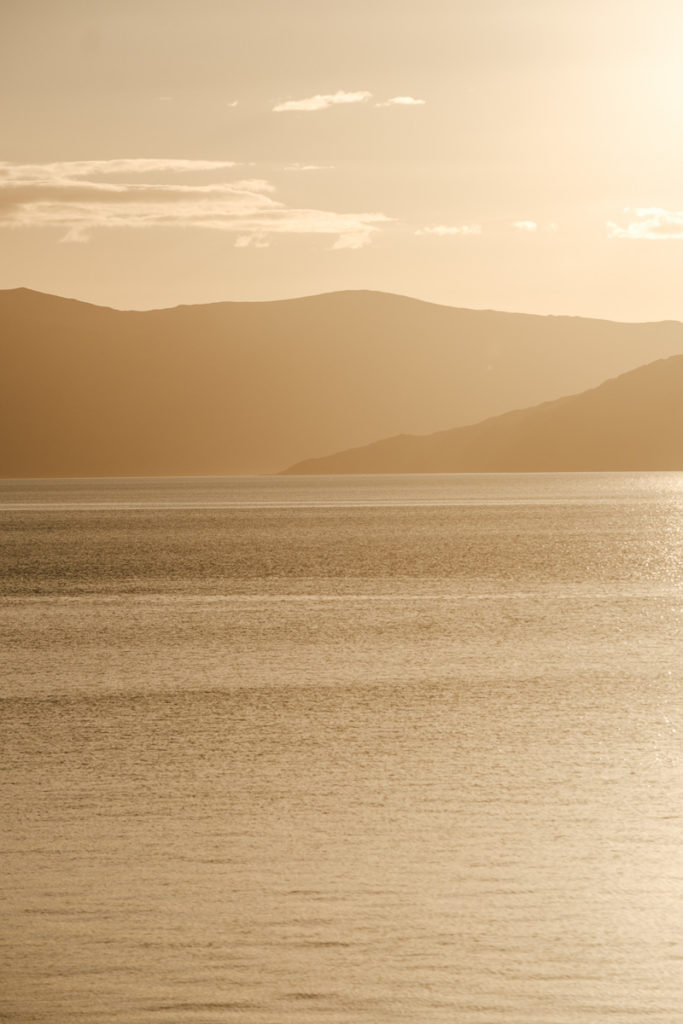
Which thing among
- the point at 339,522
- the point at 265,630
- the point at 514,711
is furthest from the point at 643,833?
the point at 339,522

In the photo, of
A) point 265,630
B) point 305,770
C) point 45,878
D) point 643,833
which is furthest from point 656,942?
point 265,630

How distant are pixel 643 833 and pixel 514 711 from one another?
32.4ft

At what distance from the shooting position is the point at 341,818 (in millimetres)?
16875

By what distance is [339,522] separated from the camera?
134 metres

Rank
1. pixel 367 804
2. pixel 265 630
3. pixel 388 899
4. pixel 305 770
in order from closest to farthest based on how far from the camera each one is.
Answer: pixel 388 899, pixel 367 804, pixel 305 770, pixel 265 630

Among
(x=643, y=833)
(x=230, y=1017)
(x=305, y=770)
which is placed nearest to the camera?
(x=230, y=1017)

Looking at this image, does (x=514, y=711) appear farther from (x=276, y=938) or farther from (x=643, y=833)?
(x=276, y=938)

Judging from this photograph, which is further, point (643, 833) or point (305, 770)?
point (305, 770)

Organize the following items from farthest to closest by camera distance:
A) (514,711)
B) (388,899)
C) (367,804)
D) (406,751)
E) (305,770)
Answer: (514,711) → (406,751) → (305,770) → (367,804) → (388,899)

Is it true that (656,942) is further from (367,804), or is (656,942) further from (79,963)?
(367,804)

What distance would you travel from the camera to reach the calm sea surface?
11055mm

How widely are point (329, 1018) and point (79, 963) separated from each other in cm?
237

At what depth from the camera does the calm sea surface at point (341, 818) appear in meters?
11.1

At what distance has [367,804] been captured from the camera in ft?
58.0
